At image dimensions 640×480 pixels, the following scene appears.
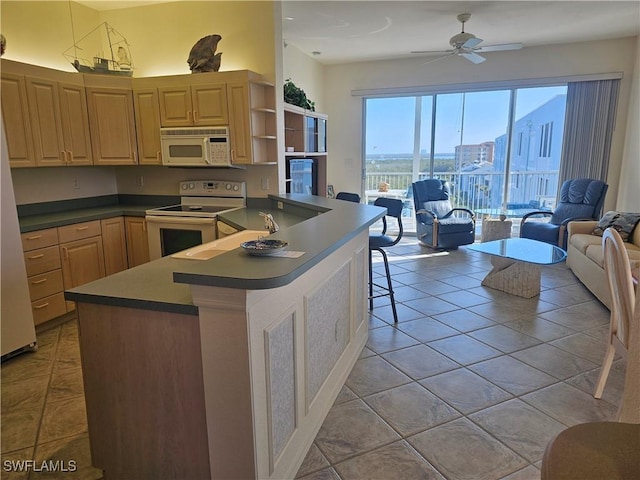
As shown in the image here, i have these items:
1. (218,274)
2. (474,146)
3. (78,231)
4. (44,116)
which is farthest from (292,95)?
(218,274)

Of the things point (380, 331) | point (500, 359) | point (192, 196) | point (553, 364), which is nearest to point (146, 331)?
point (380, 331)

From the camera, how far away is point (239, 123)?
380 centimetres

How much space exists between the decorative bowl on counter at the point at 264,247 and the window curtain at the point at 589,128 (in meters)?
5.94

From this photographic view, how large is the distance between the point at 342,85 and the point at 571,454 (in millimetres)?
6992

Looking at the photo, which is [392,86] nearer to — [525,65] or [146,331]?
[525,65]

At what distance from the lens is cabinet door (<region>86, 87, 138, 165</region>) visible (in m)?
3.95

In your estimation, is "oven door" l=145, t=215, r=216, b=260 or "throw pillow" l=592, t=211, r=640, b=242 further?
"throw pillow" l=592, t=211, r=640, b=242

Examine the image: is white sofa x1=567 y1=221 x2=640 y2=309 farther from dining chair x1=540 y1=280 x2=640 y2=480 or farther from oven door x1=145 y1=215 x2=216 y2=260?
oven door x1=145 y1=215 x2=216 y2=260

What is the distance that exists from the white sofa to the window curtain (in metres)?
1.66

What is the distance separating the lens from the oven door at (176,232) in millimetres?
3772

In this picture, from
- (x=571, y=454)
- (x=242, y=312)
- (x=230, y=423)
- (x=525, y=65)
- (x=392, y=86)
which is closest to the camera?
(x=571, y=454)

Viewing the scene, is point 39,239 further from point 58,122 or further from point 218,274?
point 218,274

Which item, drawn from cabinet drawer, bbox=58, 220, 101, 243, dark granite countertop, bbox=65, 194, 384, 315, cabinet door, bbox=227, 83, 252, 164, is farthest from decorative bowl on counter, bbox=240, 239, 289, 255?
cabinet drawer, bbox=58, 220, 101, 243

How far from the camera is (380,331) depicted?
3311 mm
